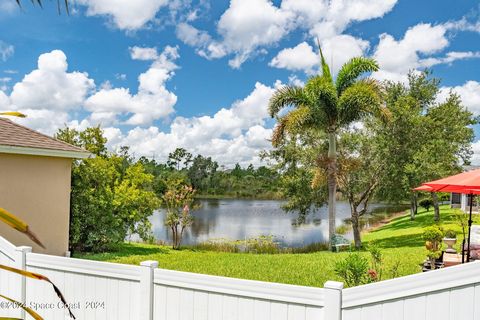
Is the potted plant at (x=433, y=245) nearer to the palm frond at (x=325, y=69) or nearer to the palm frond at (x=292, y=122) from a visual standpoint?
the palm frond at (x=292, y=122)

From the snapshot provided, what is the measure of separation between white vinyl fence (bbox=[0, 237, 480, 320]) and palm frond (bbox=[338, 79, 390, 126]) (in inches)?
561

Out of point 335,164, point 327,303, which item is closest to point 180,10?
point 335,164

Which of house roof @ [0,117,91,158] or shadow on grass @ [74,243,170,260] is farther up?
house roof @ [0,117,91,158]

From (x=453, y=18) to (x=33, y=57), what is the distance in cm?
2333

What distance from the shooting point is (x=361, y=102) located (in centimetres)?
1691

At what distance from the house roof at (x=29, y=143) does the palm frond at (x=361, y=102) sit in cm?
1069

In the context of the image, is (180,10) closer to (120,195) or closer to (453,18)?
(120,195)

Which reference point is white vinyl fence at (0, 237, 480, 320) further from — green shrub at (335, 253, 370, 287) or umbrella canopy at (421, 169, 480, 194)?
umbrella canopy at (421, 169, 480, 194)

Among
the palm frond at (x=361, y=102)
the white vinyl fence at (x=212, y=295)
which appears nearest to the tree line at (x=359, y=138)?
the palm frond at (x=361, y=102)

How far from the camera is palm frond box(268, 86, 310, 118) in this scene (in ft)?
58.6

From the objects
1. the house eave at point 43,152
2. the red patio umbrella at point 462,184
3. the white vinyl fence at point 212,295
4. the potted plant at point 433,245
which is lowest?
the potted plant at point 433,245

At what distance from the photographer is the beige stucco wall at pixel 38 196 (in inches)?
376

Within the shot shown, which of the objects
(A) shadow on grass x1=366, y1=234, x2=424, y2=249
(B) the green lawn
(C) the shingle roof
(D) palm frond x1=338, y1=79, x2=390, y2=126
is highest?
(D) palm frond x1=338, y1=79, x2=390, y2=126

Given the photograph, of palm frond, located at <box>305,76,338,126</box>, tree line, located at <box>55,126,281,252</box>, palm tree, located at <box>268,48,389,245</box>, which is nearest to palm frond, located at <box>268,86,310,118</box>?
palm tree, located at <box>268,48,389,245</box>
